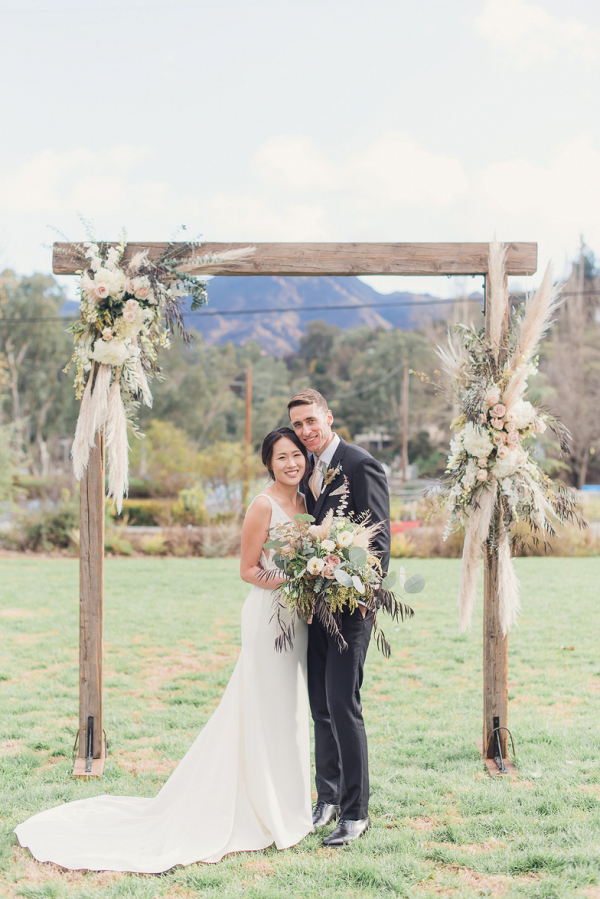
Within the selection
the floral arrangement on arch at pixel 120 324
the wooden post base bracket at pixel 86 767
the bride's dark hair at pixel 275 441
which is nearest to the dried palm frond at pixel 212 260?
the floral arrangement on arch at pixel 120 324

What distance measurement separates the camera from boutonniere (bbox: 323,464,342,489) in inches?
134

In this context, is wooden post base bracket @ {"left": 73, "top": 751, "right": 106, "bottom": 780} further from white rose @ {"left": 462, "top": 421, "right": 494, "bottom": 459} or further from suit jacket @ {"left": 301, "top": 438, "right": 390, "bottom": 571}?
white rose @ {"left": 462, "top": 421, "right": 494, "bottom": 459}

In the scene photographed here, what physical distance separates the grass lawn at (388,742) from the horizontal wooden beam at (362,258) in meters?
2.20

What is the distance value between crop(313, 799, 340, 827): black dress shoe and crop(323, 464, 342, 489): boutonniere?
62.6 inches

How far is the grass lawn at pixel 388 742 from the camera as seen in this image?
2951mm

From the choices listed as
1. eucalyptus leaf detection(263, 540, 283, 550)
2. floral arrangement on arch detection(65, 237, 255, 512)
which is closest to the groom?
eucalyptus leaf detection(263, 540, 283, 550)

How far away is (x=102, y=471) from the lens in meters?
4.30

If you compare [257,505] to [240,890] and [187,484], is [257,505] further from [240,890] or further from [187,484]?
[187,484]

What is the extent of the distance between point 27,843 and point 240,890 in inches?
42.0

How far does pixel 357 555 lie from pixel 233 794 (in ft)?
4.21

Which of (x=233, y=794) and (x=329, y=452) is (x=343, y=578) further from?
(x=233, y=794)

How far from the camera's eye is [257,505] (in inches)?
139

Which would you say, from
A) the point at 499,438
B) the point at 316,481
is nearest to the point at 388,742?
the point at 316,481

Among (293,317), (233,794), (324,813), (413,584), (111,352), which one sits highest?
(293,317)
